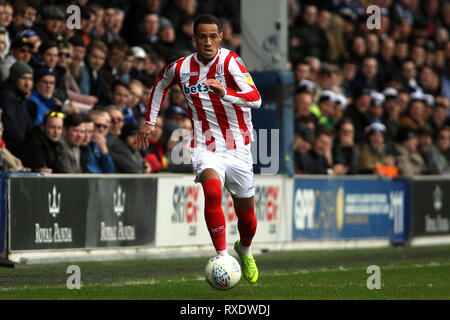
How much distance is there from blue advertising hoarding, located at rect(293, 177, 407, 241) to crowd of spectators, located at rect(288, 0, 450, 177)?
0.36m

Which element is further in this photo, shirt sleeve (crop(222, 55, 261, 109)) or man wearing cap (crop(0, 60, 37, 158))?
man wearing cap (crop(0, 60, 37, 158))

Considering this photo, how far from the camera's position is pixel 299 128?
54.3 feet

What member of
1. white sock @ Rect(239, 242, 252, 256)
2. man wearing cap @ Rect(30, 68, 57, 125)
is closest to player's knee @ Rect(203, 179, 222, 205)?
white sock @ Rect(239, 242, 252, 256)

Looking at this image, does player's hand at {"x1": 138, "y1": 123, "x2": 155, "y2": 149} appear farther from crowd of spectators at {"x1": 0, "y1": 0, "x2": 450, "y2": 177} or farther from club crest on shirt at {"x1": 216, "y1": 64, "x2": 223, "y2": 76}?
crowd of spectators at {"x1": 0, "y1": 0, "x2": 450, "y2": 177}

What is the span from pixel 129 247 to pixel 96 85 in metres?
2.80

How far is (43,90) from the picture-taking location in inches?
513

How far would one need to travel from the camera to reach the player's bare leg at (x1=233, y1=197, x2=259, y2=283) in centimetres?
930

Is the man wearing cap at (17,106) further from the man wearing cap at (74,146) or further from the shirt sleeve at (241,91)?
the shirt sleeve at (241,91)

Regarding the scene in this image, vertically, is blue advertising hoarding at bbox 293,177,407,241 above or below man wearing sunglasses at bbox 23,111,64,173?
below

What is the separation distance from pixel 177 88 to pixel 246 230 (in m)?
6.59

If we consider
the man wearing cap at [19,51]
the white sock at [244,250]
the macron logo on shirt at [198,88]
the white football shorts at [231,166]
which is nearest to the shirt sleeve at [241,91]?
the macron logo on shirt at [198,88]

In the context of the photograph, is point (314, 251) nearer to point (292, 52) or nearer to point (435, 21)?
point (292, 52)

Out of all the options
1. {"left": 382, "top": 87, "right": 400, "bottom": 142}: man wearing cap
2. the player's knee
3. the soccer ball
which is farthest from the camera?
{"left": 382, "top": 87, "right": 400, "bottom": 142}: man wearing cap

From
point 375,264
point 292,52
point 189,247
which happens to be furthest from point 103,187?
point 292,52
